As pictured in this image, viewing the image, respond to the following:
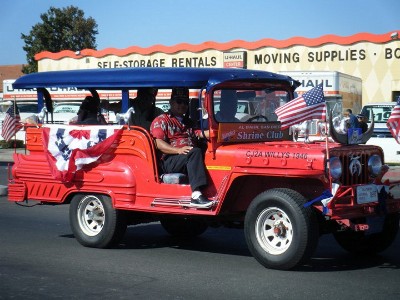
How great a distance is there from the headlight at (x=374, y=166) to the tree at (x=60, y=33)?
169ft

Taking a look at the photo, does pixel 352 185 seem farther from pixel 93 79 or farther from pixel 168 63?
pixel 168 63

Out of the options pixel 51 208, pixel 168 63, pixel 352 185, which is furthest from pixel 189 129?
pixel 168 63

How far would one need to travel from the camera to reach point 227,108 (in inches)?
347

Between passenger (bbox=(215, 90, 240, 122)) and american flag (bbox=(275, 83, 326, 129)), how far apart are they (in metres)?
0.87

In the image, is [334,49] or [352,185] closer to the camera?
[352,185]

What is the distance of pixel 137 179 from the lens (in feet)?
29.3

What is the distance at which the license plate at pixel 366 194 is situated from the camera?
7.72 meters

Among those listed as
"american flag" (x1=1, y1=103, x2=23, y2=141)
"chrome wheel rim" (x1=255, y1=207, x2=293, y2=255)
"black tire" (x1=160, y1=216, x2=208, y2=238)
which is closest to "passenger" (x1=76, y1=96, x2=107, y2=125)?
"american flag" (x1=1, y1=103, x2=23, y2=141)

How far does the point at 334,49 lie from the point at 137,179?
24.5m

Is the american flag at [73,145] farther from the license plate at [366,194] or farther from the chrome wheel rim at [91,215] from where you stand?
the license plate at [366,194]

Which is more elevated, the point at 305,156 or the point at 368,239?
the point at 305,156

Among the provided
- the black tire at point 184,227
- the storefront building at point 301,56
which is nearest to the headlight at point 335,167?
the black tire at point 184,227

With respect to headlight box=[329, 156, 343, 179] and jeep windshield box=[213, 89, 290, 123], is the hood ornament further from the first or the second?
jeep windshield box=[213, 89, 290, 123]

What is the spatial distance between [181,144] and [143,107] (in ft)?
2.99
